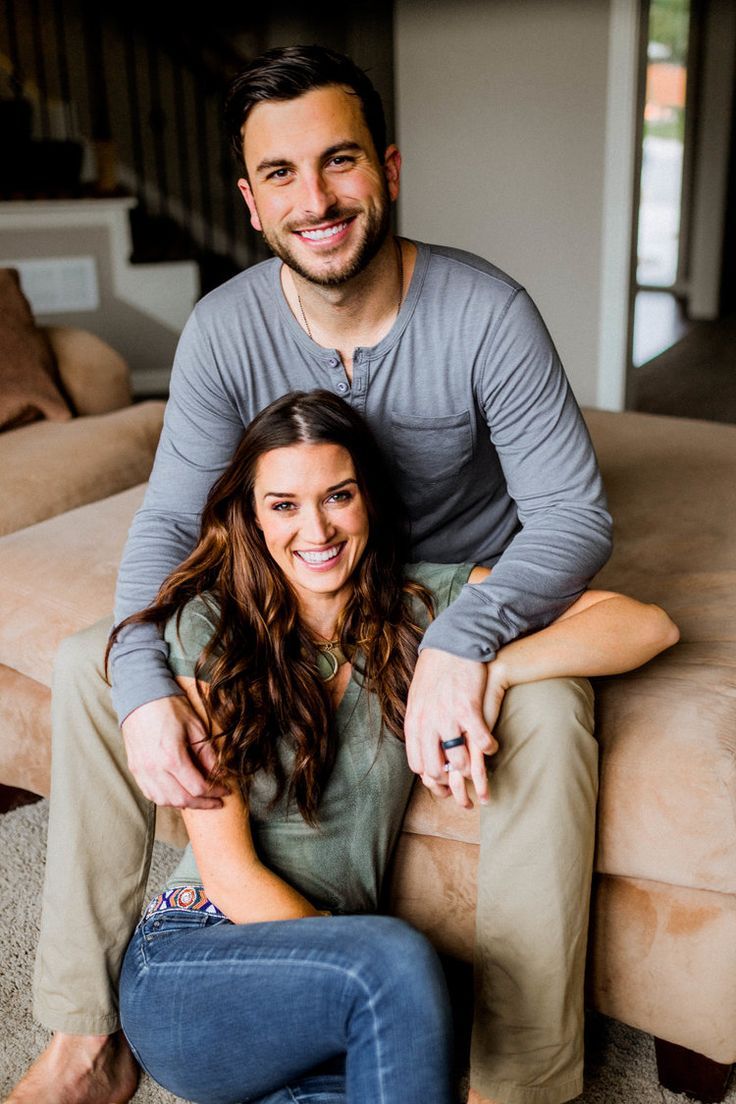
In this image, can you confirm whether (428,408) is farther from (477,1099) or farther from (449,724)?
(477,1099)

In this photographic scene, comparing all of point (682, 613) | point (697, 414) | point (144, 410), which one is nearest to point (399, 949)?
point (682, 613)

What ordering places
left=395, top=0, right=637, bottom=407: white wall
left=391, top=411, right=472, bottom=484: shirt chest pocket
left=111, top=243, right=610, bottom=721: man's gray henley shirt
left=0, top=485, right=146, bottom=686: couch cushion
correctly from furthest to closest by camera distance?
left=395, top=0, right=637, bottom=407: white wall < left=0, top=485, right=146, bottom=686: couch cushion < left=391, top=411, right=472, bottom=484: shirt chest pocket < left=111, top=243, right=610, bottom=721: man's gray henley shirt

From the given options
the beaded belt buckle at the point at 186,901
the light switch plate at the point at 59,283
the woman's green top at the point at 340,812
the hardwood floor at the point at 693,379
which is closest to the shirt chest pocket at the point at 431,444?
the woman's green top at the point at 340,812

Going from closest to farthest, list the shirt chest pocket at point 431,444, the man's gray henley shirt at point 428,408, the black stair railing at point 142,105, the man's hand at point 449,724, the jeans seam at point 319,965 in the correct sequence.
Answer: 1. the jeans seam at point 319,965
2. the man's hand at point 449,724
3. the man's gray henley shirt at point 428,408
4. the shirt chest pocket at point 431,444
5. the black stair railing at point 142,105

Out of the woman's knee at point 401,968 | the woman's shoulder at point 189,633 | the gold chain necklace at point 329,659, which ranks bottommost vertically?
the woman's knee at point 401,968

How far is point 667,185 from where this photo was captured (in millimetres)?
8383

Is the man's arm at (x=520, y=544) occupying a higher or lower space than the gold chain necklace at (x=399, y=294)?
lower

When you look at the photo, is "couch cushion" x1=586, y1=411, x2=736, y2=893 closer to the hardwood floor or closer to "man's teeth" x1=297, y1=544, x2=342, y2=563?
"man's teeth" x1=297, y1=544, x2=342, y2=563

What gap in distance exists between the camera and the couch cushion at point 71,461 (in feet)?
7.85

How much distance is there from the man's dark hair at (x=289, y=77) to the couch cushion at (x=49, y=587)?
826 mm

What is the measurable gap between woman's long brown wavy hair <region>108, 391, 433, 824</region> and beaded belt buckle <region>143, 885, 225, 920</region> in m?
0.16

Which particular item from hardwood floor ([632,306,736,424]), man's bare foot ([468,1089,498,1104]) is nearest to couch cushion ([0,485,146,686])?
man's bare foot ([468,1089,498,1104])

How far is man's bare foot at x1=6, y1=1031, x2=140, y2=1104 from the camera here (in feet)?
4.28

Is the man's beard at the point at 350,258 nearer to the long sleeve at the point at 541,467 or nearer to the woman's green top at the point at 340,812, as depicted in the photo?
the long sleeve at the point at 541,467
